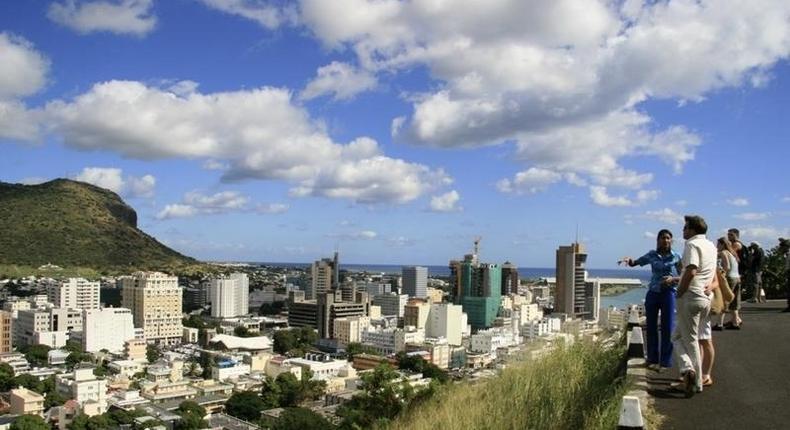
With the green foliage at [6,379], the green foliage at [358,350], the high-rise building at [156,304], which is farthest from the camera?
the high-rise building at [156,304]

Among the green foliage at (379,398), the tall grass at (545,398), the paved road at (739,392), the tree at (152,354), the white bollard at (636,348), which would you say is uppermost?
the white bollard at (636,348)

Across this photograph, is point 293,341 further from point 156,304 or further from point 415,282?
point 415,282

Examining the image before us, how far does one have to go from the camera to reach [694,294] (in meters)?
3.55

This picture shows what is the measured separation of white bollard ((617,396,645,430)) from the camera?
8.13ft

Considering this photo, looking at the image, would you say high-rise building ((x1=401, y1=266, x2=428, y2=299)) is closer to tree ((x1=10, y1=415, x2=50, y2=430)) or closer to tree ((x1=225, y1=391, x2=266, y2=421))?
tree ((x1=225, y1=391, x2=266, y2=421))

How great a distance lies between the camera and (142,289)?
48844 mm

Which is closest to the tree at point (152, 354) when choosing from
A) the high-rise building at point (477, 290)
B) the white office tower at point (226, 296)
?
the white office tower at point (226, 296)

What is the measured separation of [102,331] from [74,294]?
15139mm

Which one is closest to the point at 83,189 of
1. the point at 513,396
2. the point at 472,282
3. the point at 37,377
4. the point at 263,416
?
the point at 472,282

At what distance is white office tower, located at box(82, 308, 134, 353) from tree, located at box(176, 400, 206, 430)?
19499mm

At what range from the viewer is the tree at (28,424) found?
56.4 ft

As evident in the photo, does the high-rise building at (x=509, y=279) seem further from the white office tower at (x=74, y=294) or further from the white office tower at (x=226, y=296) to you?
the white office tower at (x=74, y=294)

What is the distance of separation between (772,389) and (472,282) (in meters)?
59.3

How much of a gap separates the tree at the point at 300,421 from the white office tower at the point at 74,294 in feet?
126
